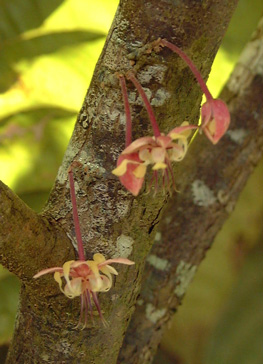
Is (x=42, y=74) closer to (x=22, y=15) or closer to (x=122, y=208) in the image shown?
(x=22, y=15)

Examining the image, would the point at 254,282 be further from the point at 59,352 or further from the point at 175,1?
the point at 175,1

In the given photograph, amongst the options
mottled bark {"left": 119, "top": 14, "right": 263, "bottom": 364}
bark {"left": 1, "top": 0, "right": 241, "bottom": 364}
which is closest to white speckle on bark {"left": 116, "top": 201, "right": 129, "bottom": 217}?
bark {"left": 1, "top": 0, "right": 241, "bottom": 364}

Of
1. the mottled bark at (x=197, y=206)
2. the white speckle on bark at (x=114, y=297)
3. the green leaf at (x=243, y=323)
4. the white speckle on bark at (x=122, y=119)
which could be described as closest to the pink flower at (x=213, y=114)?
the white speckle on bark at (x=122, y=119)

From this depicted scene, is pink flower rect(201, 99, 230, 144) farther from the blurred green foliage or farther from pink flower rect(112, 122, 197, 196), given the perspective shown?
the blurred green foliage

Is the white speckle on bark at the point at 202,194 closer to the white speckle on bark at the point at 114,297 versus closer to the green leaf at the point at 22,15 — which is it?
the white speckle on bark at the point at 114,297

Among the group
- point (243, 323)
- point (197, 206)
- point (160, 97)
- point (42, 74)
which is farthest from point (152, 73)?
point (243, 323)

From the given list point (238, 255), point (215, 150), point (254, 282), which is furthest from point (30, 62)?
point (254, 282)
